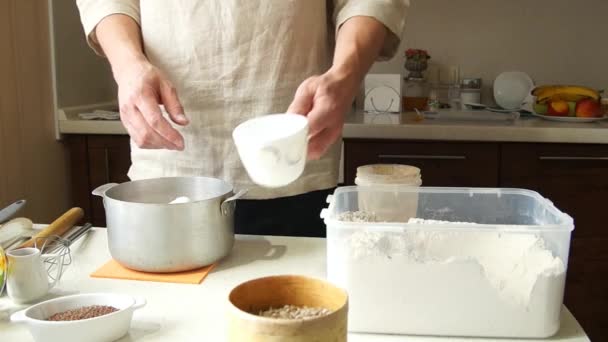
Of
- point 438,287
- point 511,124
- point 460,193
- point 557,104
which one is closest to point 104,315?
point 438,287

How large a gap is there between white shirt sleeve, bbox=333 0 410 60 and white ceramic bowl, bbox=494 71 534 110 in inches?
51.3

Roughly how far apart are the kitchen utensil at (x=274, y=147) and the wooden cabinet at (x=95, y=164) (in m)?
1.28

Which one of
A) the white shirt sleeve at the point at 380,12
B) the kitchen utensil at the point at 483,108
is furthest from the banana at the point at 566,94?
the white shirt sleeve at the point at 380,12

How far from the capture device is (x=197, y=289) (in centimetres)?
75

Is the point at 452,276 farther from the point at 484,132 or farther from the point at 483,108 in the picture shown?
the point at 483,108

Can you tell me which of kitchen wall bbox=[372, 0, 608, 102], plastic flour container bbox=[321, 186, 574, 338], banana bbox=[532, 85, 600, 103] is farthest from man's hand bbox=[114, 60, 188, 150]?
kitchen wall bbox=[372, 0, 608, 102]

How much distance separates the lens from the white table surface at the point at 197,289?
632 mm

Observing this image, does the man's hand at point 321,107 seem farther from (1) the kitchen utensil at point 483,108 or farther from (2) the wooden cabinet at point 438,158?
(1) the kitchen utensil at point 483,108

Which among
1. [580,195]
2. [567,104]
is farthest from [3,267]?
[567,104]

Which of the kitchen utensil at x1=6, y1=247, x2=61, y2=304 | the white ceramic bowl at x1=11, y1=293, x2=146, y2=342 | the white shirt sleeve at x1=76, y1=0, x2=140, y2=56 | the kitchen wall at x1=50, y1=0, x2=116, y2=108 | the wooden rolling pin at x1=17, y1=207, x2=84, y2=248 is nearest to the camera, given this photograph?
the white ceramic bowl at x1=11, y1=293, x2=146, y2=342

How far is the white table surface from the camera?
24.9 inches

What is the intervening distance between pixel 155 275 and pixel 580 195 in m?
1.39

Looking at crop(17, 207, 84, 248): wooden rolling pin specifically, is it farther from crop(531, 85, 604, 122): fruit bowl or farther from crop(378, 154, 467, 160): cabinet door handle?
crop(531, 85, 604, 122): fruit bowl

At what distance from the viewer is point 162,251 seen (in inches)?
30.0
